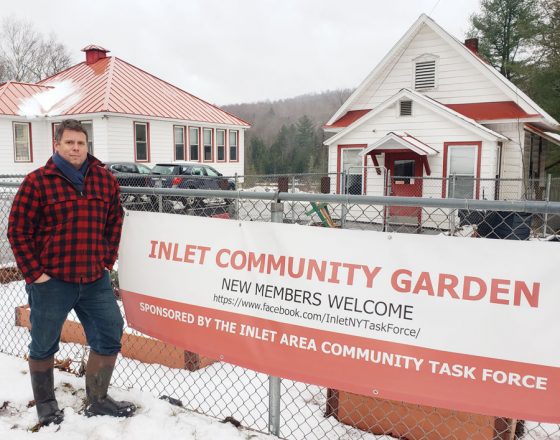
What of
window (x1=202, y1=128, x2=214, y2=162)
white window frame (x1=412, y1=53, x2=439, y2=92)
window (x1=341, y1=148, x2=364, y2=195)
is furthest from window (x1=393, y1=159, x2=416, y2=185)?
window (x1=202, y1=128, x2=214, y2=162)

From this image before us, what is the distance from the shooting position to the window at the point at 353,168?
17.3 m

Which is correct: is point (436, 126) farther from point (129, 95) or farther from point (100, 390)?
point (129, 95)

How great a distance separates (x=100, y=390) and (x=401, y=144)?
13479mm

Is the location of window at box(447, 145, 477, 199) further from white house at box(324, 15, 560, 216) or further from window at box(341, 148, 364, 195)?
window at box(341, 148, 364, 195)

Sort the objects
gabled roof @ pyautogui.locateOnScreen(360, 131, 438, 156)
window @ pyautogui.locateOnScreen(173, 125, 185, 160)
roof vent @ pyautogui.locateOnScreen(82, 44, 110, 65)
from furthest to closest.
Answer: roof vent @ pyautogui.locateOnScreen(82, 44, 110, 65), window @ pyautogui.locateOnScreen(173, 125, 185, 160), gabled roof @ pyautogui.locateOnScreen(360, 131, 438, 156)

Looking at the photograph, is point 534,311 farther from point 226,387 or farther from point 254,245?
point 226,387

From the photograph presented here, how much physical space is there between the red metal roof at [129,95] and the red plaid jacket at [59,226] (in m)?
19.9

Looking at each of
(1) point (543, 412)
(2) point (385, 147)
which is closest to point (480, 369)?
(1) point (543, 412)

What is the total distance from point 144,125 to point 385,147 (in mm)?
12692

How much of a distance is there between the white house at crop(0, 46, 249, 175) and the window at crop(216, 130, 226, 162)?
0.06 m

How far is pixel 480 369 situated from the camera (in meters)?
2.34

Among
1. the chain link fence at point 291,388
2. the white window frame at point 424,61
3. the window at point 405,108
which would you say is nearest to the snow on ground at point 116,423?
the chain link fence at point 291,388

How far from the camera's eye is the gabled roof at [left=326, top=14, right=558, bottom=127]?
15281 millimetres

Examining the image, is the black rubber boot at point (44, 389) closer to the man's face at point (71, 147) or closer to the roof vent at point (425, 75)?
the man's face at point (71, 147)
